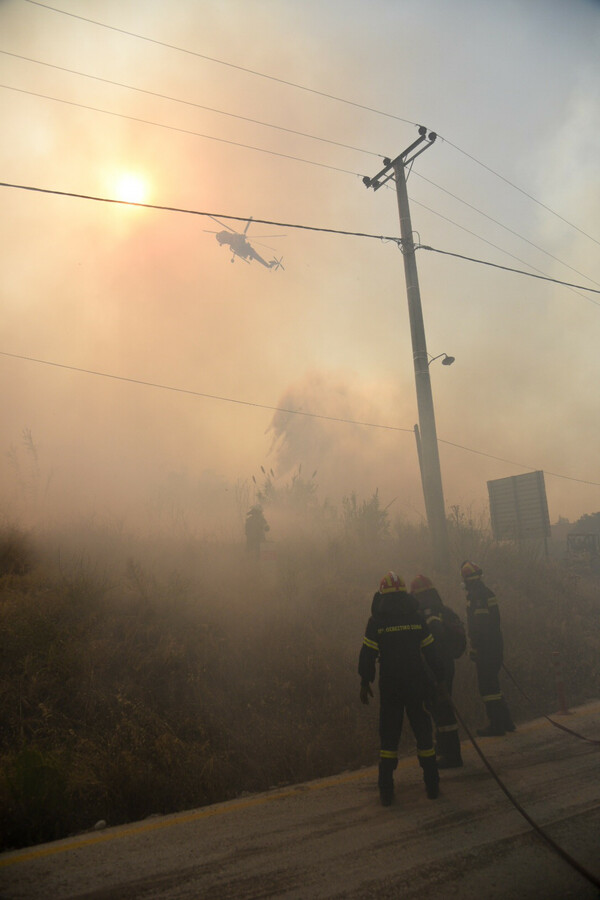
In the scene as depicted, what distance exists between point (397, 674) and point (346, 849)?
62.6 inches

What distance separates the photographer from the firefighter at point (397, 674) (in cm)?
524

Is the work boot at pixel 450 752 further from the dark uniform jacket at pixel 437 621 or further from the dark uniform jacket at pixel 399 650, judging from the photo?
the dark uniform jacket at pixel 399 650

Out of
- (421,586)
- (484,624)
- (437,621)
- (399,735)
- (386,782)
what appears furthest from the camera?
(484,624)

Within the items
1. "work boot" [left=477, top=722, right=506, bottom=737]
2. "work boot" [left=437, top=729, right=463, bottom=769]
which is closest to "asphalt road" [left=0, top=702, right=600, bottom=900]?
"work boot" [left=437, top=729, right=463, bottom=769]

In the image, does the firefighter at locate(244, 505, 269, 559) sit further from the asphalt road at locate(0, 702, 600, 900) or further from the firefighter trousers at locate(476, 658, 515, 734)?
the asphalt road at locate(0, 702, 600, 900)

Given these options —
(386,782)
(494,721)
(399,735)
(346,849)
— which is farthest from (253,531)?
(346,849)

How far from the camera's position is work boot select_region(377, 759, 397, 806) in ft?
16.7

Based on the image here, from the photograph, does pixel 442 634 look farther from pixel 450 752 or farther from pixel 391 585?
pixel 391 585

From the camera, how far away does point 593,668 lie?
33.6 ft

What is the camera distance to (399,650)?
5.53m

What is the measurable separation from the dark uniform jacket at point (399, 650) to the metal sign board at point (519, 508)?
11.5 metres

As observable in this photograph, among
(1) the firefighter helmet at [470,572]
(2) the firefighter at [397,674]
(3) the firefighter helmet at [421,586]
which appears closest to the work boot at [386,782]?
(2) the firefighter at [397,674]

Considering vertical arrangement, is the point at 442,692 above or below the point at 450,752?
above

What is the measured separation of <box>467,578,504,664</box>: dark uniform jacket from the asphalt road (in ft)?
6.66
